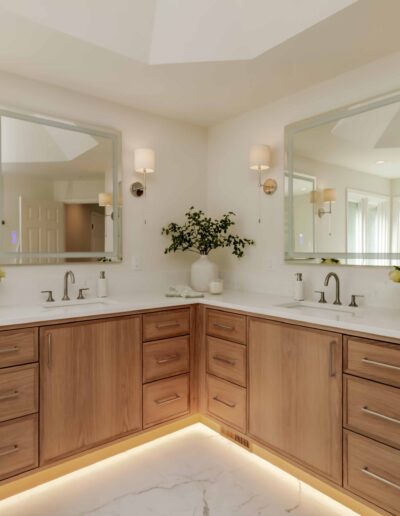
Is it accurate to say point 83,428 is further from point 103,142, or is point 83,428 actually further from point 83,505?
point 103,142

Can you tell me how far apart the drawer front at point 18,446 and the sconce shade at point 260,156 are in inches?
84.0

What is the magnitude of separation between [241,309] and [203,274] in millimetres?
717

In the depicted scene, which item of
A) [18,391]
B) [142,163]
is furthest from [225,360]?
[142,163]

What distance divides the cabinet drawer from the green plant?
100 cm

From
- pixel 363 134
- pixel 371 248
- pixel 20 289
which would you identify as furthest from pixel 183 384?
pixel 363 134

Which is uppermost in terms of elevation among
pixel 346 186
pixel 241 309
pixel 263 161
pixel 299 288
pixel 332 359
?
pixel 263 161

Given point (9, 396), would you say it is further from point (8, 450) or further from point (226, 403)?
point (226, 403)

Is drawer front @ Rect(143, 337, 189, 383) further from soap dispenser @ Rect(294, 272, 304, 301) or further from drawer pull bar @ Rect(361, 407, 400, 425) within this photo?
drawer pull bar @ Rect(361, 407, 400, 425)

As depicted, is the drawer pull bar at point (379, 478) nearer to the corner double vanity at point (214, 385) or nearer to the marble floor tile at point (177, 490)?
the corner double vanity at point (214, 385)

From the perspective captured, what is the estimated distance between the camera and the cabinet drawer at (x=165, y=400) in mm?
2244

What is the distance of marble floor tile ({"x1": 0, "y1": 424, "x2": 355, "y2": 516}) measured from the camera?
1.76 m

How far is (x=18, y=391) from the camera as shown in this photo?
5.85 ft

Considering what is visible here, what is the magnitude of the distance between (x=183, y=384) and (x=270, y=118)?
2.03 meters

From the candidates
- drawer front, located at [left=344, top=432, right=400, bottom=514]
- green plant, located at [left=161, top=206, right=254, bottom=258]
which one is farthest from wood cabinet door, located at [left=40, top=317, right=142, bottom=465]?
drawer front, located at [left=344, top=432, right=400, bottom=514]
